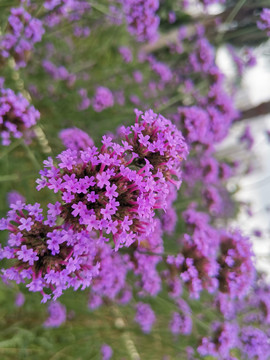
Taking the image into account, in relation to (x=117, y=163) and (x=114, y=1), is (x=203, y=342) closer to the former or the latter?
(x=117, y=163)

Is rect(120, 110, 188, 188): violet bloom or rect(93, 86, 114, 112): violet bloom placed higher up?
rect(93, 86, 114, 112): violet bloom

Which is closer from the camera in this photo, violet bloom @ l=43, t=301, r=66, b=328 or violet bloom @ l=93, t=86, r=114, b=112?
violet bloom @ l=43, t=301, r=66, b=328

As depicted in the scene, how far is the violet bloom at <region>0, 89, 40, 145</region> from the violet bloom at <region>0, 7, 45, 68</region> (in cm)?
39

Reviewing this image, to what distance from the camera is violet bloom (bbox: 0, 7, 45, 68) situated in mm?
1780

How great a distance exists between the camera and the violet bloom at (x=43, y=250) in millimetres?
1095

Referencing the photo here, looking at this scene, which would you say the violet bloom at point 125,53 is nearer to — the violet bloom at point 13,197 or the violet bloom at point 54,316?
the violet bloom at point 13,197

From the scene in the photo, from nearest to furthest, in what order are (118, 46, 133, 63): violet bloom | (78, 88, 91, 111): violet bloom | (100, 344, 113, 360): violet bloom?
(100, 344, 113, 360): violet bloom < (78, 88, 91, 111): violet bloom < (118, 46, 133, 63): violet bloom

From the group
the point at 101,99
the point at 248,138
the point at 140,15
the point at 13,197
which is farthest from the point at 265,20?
the point at 13,197

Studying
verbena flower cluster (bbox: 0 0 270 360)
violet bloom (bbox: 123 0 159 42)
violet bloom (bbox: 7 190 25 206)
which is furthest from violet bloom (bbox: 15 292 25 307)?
violet bloom (bbox: 123 0 159 42)

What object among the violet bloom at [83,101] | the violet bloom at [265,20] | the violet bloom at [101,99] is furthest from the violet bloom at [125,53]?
the violet bloom at [265,20]

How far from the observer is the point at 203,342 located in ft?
7.16

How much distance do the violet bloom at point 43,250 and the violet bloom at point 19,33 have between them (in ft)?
4.12

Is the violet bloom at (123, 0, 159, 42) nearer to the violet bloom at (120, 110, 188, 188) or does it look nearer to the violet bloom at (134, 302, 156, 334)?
the violet bloom at (120, 110, 188, 188)

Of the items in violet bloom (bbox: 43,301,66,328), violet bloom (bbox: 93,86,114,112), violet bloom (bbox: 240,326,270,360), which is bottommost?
violet bloom (bbox: 240,326,270,360)
